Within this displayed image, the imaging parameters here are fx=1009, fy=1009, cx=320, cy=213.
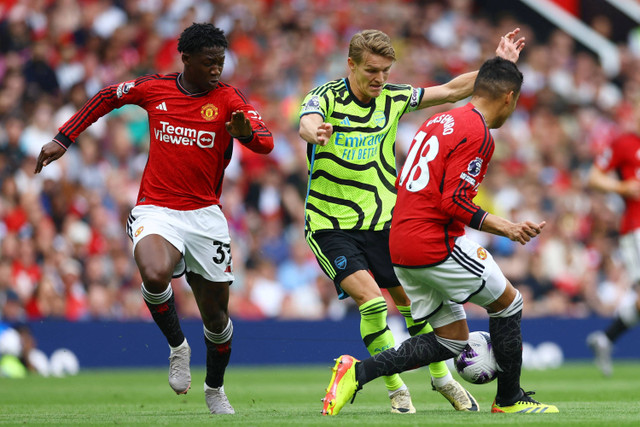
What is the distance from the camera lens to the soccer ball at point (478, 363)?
275 inches

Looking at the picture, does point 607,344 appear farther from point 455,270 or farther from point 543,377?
point 455,270

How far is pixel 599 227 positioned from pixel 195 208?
11.6 m

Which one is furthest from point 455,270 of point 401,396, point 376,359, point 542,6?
point 542,6

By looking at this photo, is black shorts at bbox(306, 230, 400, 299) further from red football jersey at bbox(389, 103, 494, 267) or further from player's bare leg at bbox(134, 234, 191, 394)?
player's bare leg at bbox(134, 234, 191, 394)

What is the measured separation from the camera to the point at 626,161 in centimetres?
1228

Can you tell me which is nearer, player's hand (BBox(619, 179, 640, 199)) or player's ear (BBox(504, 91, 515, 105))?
player's ear (BBox(504, 91, 515, 105))

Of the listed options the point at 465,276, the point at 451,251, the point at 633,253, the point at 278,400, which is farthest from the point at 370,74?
the point at 633,253

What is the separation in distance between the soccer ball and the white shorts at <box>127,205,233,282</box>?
1908 millimetres

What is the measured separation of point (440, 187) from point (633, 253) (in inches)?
→ 258

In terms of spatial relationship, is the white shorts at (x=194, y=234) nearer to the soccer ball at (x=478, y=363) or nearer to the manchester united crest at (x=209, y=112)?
the manchester united crest at (x=209, y=112)

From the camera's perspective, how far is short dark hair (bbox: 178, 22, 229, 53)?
24.8 ft

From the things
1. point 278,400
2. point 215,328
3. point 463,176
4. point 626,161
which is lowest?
point 278,400

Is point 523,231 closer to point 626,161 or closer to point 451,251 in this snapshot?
point 451,251

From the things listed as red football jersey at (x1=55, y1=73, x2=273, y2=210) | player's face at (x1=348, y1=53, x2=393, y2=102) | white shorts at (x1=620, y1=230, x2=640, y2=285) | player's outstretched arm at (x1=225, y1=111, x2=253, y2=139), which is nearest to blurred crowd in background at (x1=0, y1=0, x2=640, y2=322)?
white shorts at (x1=620, y1=230, x2=640, y2=285)
